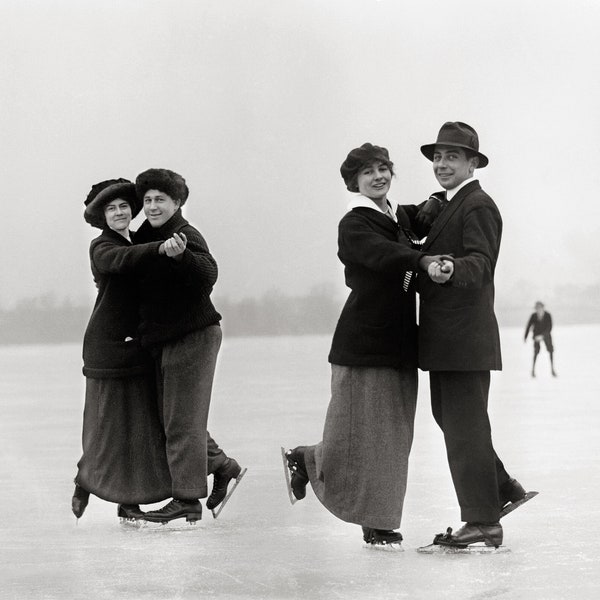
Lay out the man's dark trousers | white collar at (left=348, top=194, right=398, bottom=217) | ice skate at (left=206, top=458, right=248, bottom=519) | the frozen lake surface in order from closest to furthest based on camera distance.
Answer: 1. the frozen lake surface
2. the man's dark trousers
3. white collar at (left=348, top=194, right=398, bottom=217)
4. ice skate at (left=206, top=458, right=248, bottom=519)

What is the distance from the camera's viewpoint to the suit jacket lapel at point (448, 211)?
434 cm

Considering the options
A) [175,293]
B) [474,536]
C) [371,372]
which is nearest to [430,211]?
[371,372]

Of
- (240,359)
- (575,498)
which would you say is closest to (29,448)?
(575,498)

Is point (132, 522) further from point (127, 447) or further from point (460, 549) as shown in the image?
point (460, 549)

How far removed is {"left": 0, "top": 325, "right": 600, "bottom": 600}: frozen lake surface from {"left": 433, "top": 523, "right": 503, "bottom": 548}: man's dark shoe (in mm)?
76

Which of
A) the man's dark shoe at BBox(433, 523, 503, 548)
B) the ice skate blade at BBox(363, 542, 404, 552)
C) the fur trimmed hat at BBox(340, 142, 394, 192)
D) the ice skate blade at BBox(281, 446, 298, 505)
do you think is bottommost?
the ice skate blade at BBox(363, 542, 404, 552)

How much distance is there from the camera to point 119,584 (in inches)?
151

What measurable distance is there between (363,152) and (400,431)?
99 cm

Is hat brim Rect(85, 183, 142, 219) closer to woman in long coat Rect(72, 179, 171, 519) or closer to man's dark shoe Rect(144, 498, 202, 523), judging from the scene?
woman in long coat Rect(72, 179, 171, 519)

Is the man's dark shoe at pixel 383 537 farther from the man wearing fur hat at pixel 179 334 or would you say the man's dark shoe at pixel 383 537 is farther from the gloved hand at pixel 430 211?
the gloved hand at pixel 430 211

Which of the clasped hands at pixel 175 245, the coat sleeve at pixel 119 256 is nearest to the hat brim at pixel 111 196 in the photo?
the coat sleeve at pixel 119 256

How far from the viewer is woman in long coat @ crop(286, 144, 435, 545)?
433cm

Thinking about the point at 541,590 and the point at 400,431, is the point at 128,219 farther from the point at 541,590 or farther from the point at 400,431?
the point at 541,590

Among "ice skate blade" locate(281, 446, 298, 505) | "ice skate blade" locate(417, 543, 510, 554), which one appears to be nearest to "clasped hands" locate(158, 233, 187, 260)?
"ice skate blade" locate(281, 446, 298, 505)
